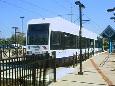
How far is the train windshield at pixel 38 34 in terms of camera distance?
93.5 ft

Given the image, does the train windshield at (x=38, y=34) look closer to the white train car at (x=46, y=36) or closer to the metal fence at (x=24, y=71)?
the white train car at (x=46, y=36)

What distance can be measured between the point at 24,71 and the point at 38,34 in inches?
670

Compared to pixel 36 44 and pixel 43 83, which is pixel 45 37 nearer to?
pixel 36 44

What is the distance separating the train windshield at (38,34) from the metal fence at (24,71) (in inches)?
472

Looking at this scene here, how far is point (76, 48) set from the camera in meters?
36.1

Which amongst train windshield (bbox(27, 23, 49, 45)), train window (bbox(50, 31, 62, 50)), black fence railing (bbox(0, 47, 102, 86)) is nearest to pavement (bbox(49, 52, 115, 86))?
black fence railing (bbox(0, 47, 102, 86))

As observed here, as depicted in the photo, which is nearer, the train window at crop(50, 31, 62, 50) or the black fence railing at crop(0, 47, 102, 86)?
the black fence railing at crop(0, 47, 102, 86)

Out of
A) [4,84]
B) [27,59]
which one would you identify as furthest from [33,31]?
[4,84]

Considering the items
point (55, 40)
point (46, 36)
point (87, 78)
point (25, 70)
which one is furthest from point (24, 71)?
point (55, 40)

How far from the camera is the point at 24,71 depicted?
39.1ft

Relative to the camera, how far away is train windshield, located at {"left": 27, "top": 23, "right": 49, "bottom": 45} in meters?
28.5

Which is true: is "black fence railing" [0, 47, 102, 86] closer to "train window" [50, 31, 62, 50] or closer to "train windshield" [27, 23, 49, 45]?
"train window" [50, 31, 62, 50]

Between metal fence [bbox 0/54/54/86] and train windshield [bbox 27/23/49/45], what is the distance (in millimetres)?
11991

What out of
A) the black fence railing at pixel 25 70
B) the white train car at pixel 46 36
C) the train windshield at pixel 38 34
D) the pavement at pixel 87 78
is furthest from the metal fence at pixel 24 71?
the train windshield at pixel 38 34
